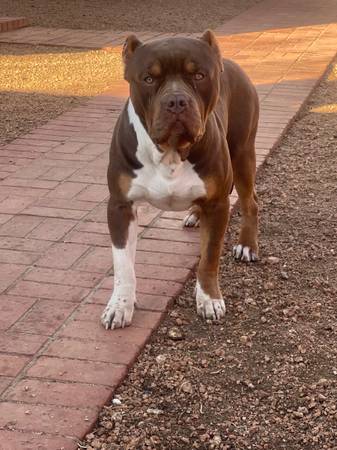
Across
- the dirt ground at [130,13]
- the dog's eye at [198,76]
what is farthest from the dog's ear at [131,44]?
the dirt ground at [130,13]

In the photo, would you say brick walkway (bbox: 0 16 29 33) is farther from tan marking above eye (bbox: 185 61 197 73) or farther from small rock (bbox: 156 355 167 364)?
small rock (bbox: 156 355 167 364)

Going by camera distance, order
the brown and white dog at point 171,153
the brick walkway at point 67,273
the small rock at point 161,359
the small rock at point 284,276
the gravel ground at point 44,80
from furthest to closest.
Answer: the gravel ground at point 44,80 < the small rock at point 284,276 < the small rock at point 161,359 < the brown and white dog at point 171,153 < the brick walkway at point 67,273

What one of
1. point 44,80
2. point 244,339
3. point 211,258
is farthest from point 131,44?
point 44,80

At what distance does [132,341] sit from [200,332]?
0.39 metres

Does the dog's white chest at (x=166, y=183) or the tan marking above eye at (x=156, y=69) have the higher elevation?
the tan marking above eye at (x=156, y=69)

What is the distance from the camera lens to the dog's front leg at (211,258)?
407 cm

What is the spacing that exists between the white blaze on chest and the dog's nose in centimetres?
38

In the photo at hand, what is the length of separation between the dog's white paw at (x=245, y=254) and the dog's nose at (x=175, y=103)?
160 cm

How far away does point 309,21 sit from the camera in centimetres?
1482

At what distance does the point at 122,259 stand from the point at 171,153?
1.86 feet

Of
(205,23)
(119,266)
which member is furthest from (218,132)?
(205,23)

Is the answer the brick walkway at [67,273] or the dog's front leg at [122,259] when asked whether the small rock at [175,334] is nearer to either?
the brick walkway at [67,273]

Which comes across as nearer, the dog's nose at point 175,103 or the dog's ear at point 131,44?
the dog's nose at point 175,103

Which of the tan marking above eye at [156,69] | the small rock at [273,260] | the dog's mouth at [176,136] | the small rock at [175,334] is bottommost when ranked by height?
the small rock at [273,260]
